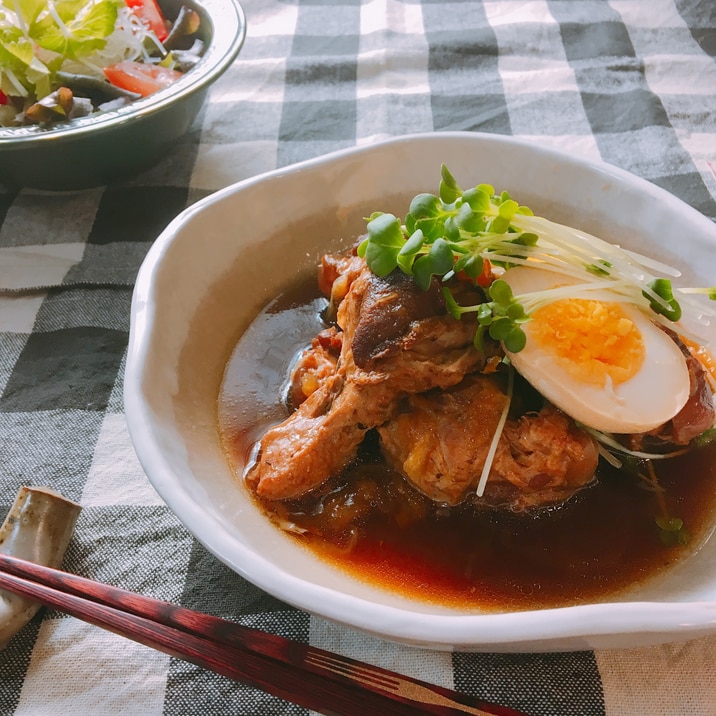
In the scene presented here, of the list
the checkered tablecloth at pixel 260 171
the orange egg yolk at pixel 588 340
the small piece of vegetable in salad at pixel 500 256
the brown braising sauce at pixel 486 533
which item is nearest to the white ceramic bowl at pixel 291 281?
the brown braising sauce at pixel 486 533

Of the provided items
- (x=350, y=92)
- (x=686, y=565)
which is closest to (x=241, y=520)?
(x=686, y=565)

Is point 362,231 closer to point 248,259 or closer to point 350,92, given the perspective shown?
point 248,259

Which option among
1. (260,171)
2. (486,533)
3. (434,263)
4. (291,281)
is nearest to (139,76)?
(260,171)

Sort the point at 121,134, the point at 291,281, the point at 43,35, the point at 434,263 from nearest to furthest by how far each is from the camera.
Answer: the point at 434,263 → the point at 291,281 → the point at 121,134 → the point at 43,35

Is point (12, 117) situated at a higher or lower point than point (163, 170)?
higher

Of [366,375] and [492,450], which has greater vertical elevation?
[366,375]

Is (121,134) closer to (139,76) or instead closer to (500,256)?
(139,76)
